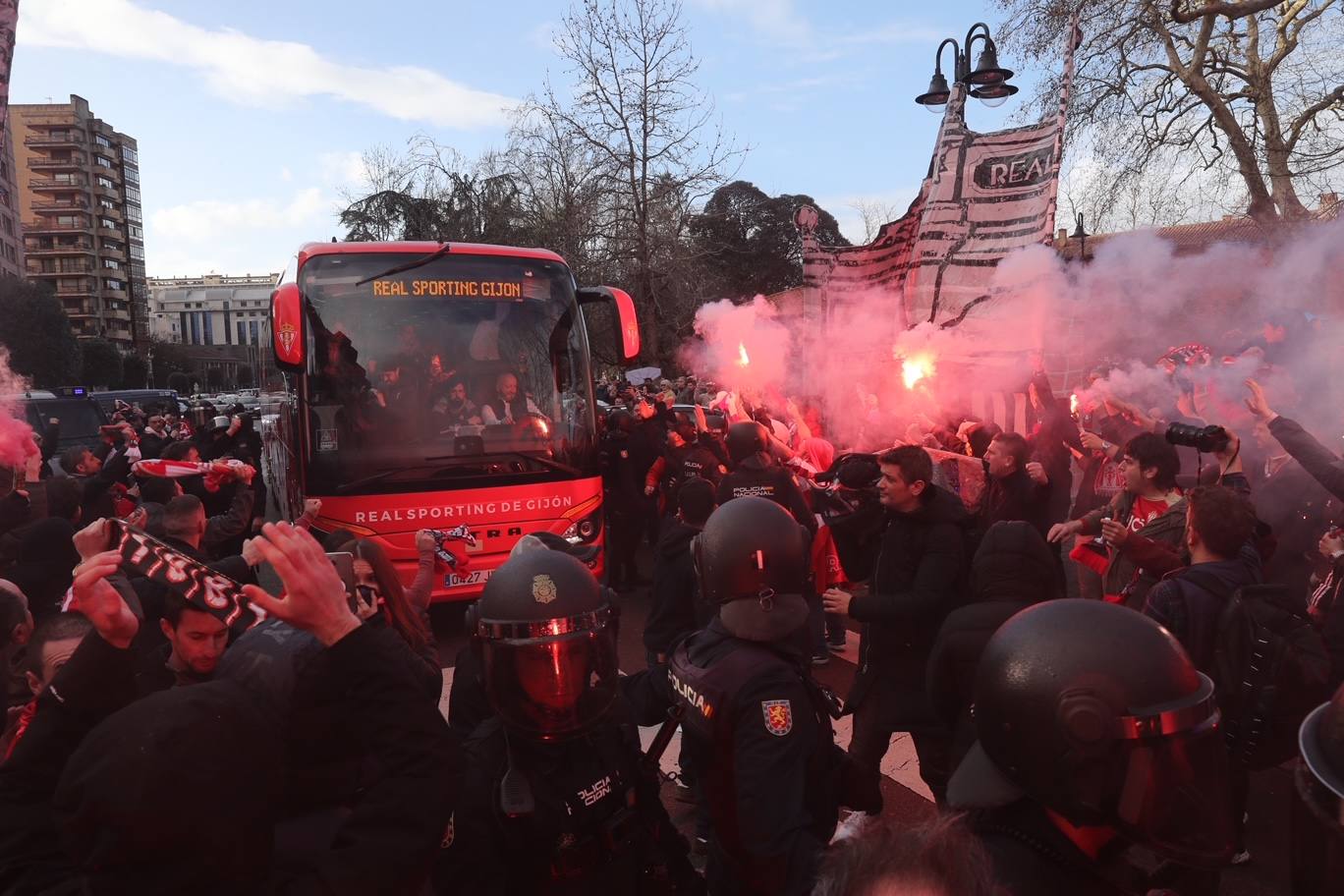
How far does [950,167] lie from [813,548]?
6.21 m

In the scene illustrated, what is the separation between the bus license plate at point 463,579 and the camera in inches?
282

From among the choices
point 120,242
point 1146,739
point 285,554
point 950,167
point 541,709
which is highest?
point 120,242

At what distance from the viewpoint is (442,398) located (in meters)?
7.31

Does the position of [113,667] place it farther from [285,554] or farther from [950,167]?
[950,167]

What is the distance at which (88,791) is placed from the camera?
4.53ft

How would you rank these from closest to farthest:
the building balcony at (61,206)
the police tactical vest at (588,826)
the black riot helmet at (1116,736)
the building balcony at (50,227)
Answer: the black riot helmet at (1116,736) < the police tactical vest at (588,826) < the building balcony at (61,206) < the building balcony at (50,227)

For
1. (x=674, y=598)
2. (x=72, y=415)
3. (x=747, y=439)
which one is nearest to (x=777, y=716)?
(x=674, y=598)

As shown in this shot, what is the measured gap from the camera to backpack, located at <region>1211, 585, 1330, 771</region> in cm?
311

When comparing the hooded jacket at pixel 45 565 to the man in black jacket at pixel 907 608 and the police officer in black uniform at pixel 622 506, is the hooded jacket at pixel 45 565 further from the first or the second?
A: the police officer in black uniform at pixel 622 506

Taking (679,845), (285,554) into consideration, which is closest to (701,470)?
(679,845)

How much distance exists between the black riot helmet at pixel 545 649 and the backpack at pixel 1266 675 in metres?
2.36

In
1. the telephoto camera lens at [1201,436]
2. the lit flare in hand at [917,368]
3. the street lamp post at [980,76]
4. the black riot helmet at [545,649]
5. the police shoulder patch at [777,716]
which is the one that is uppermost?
the street lamp post at [980,76]

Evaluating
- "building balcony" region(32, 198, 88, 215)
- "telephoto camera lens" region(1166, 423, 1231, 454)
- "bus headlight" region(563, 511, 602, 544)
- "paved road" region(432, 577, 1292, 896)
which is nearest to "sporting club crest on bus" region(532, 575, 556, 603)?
"paved road" region(432, 577, 1292, 896)

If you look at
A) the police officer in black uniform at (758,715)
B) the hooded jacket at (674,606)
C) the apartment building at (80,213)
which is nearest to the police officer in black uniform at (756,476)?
the hooded jacket at (674,606)
